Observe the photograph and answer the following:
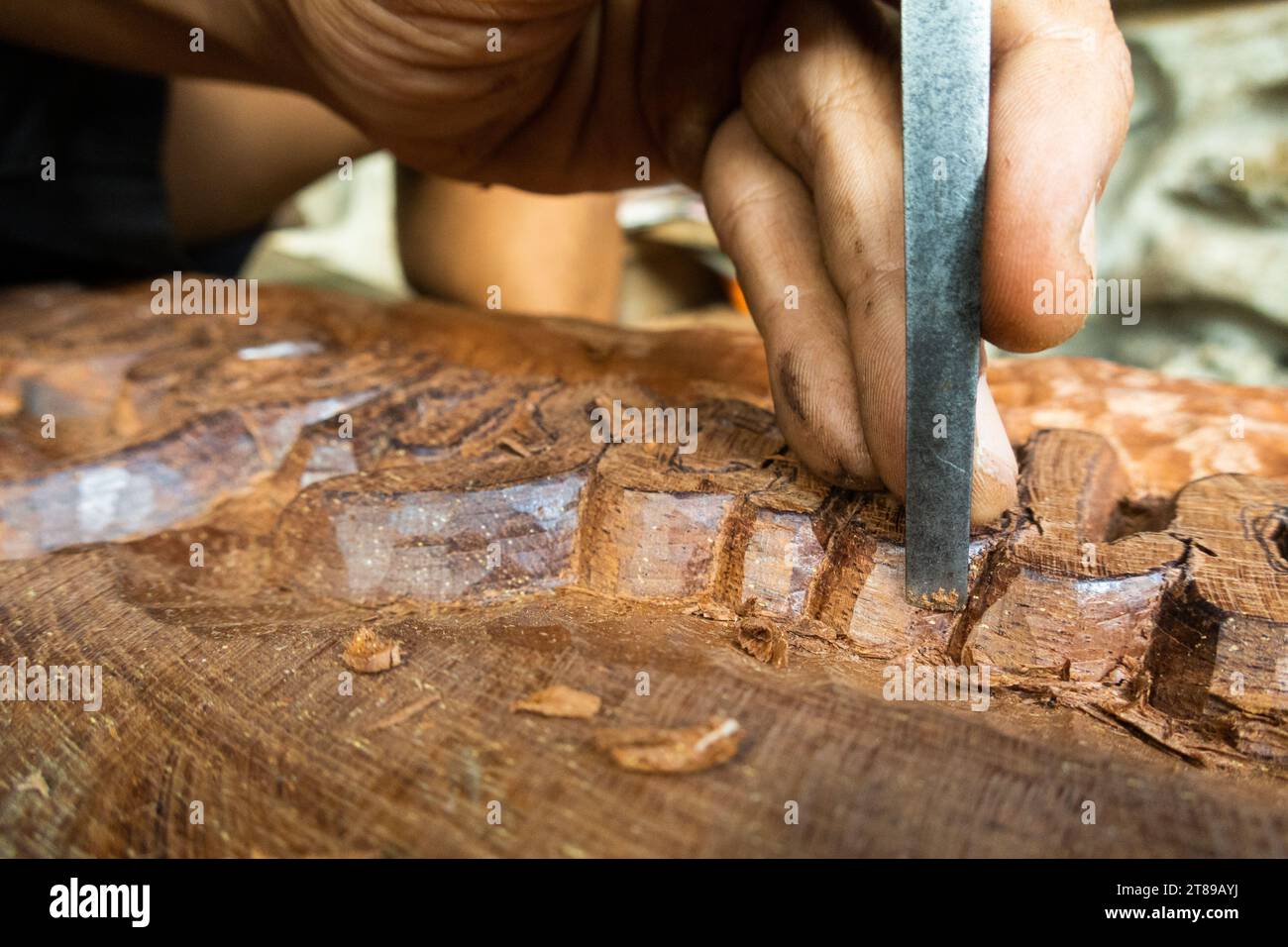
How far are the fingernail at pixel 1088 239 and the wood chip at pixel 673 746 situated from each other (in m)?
0.68

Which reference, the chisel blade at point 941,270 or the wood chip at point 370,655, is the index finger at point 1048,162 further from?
the wood chip at point 370,655

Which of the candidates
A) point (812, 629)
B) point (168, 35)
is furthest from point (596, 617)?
point (168, 35)

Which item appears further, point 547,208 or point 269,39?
point 547,208

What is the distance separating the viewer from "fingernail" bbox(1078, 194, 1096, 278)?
3.90 ft

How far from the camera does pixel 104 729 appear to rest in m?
1.13

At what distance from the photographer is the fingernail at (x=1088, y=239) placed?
1.19m

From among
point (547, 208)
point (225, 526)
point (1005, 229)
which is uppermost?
point (547, 208)

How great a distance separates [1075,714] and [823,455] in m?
0.45

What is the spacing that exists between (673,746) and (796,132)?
994mm

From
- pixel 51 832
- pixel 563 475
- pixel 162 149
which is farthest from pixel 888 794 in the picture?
pixel 162 149

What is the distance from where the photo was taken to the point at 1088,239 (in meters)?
1.22

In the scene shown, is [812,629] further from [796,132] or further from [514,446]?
[796,132]

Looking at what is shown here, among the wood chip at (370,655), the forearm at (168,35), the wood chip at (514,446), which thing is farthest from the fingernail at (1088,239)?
the forearm at (168,35)

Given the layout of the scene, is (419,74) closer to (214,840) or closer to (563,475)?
(563,475)
